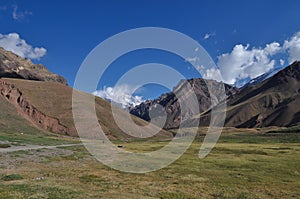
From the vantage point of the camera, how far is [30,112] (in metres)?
176

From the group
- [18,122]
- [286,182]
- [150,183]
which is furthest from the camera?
[18,122]

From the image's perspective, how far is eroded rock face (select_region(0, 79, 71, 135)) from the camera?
172m

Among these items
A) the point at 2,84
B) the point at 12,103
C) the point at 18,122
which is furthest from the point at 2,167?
the point at 2,84

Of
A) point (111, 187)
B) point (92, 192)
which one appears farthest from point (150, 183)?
point (92, 192)

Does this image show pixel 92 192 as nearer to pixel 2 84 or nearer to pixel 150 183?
pixel 150 183

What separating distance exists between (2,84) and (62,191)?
17450 centimetres

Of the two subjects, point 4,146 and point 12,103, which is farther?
point 12,103

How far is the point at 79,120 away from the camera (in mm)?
192000

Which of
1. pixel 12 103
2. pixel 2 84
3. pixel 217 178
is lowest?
pixel 217 178

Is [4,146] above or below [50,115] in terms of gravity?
below

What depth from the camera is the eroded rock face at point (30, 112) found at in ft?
566

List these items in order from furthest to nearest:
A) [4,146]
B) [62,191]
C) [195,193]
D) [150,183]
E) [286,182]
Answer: [4,146], [286,182], [150,183], [195,193], [62,191]

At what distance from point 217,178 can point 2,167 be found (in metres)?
28.6

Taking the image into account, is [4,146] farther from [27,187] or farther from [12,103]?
[12,103]
